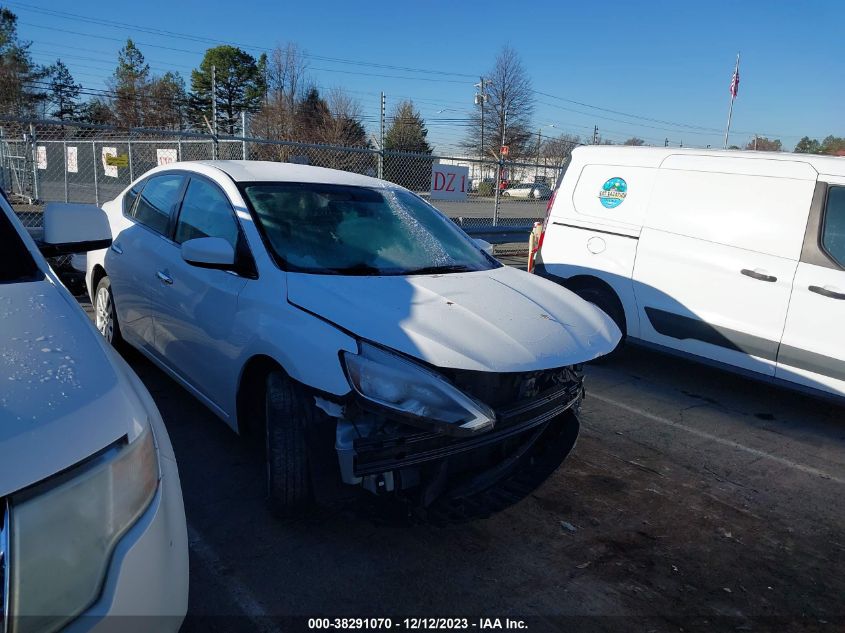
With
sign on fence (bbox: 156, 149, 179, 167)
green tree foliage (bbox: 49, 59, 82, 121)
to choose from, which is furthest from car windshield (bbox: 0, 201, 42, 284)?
green tree foliage (bbox: 49, 59, 82, 121)

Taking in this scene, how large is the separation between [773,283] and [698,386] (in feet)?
4.12

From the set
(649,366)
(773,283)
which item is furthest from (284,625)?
(649,366)

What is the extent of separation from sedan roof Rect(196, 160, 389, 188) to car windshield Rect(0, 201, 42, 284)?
1314mm

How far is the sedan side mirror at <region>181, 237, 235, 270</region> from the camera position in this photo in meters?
3.12

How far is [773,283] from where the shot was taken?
4.70 m

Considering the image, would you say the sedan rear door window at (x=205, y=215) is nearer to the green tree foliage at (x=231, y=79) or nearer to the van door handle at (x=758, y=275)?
the van door handle at (x=758, y=275)

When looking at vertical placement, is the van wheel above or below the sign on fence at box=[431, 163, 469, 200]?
below

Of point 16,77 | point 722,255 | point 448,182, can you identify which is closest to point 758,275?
point 722,255

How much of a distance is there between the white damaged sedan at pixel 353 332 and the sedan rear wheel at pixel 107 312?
595 millimetres

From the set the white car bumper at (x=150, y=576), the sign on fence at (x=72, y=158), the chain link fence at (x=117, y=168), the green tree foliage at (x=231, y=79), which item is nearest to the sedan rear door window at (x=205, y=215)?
the white car bumper at (x=150, y=576)

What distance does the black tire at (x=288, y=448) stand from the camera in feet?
8.88

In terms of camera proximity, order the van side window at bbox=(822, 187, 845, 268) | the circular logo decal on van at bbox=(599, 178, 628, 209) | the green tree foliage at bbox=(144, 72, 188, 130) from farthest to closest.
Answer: the green tree foliage at bbox=(144, 72, 188, 130) → the circular logo decal on van at bbox=(599, 178, 628, 209) → the van side window at bbox=(822, 187, 845, 268)

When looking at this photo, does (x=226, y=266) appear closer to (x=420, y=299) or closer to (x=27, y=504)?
(x=420, y=299)

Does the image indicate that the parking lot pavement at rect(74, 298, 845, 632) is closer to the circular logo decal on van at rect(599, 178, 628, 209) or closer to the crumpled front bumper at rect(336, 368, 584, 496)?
the crumpled front bumper at rect(336, 368, 584, 496)
